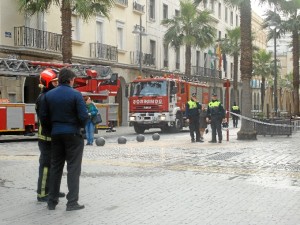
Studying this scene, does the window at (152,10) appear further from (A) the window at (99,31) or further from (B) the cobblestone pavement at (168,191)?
(B) the cobblestone pavement at (168,191)

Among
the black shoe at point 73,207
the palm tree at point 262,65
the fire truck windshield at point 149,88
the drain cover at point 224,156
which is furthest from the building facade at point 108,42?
the black shoe at point 73,207

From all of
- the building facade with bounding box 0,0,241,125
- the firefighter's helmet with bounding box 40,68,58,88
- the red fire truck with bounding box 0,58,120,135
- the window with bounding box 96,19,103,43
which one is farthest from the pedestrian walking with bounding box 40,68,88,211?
the window with bounding box 96,19,103,43

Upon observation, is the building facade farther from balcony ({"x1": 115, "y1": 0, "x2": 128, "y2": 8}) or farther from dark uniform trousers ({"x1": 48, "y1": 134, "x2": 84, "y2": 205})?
dark uniform trousers ({"x1": 48, "y1": 134, "x2": 84, "y2": 205})

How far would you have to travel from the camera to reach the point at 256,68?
210ft

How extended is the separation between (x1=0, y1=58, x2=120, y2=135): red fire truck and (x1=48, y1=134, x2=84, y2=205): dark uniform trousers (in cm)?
1398

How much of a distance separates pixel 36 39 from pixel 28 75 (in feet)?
20.8

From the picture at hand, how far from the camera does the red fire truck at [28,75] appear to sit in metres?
20.4

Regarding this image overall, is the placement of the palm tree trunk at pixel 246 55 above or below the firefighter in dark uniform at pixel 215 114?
above

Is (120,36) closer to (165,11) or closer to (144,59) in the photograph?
(144,59)

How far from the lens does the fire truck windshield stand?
25875mm

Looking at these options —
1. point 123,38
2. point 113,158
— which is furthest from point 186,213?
point 123,38

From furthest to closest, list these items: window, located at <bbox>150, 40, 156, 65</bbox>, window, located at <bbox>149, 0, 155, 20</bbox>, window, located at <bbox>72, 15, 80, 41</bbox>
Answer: window, located at <bbox>150, 40, 156, 65</bbox> → window, located at <bbox>149, 0, 155, 20</bbox> → window, located at <bbox>72, 15, 80, 41</bbox>

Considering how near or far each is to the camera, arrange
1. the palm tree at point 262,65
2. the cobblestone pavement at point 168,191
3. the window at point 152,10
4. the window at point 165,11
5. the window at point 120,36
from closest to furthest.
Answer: the cobblestone pavement at point 168,191, the window at point 120,36, the window at point 152,10, the window at point 165,11, the palm tree at point 262,65

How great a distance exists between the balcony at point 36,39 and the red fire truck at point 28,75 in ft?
14.0
